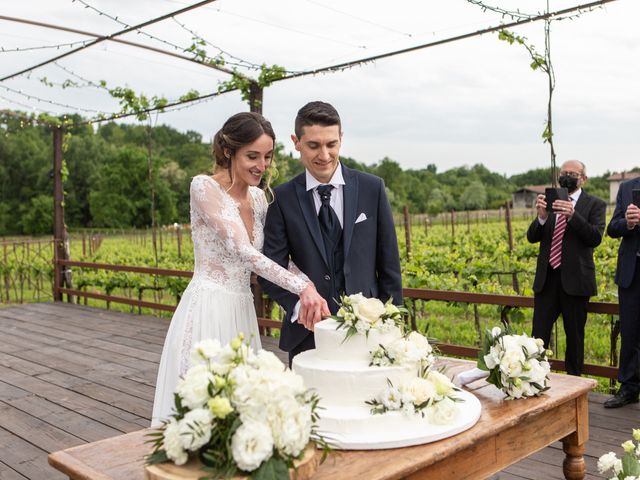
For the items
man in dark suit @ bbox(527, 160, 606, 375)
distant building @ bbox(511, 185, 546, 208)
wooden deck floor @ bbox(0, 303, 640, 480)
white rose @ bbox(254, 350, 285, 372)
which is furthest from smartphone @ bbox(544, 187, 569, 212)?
distant building @ bbox(511, 185, 546, 208)

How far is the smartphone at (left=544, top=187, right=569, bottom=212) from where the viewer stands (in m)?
4.40

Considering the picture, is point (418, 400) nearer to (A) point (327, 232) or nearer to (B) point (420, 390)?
(B) point (420, 390)

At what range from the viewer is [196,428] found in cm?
156

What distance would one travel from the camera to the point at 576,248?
4.70 meters

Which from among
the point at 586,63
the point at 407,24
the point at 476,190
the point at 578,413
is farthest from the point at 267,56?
the point at 476,190

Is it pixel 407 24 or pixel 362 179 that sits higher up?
pixel 407 24

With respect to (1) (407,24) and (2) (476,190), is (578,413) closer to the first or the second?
(1) (407,24)

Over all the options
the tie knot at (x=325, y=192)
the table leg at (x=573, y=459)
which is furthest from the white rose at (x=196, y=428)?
the table leg at (x=573, y=459)

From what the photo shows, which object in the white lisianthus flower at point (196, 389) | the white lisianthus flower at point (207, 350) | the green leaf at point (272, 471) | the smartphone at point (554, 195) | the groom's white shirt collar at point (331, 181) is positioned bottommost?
the green leaf at point (272, 471)

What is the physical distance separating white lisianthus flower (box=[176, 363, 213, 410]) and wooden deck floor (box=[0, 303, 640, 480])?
2.19m

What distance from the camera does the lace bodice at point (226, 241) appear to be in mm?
2590

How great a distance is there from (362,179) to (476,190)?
1852 inches

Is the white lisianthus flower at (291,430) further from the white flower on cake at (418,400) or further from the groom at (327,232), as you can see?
the groom at (327,232)

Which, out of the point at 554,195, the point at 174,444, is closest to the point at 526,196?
the point at 554,195
